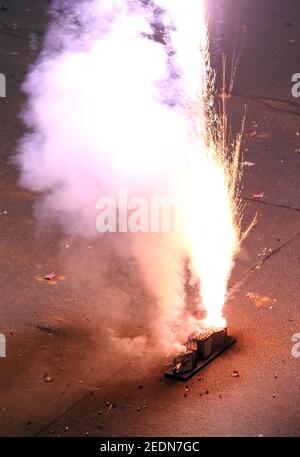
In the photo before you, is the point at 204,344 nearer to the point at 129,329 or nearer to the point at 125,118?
the point at 129,329

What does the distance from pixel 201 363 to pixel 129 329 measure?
763 mm

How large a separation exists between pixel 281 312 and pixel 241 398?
1.24 metres

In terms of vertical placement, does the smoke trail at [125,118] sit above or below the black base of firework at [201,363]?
above

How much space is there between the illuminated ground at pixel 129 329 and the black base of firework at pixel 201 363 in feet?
0.17

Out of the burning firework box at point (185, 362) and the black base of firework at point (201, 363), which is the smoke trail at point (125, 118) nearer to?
the black base of firework at point (201, 363)

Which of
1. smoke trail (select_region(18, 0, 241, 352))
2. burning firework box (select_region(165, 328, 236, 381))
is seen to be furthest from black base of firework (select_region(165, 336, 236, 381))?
smoke trail (select_region(18, 0, 241, 352))

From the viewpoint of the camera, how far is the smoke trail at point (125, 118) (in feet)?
32.8

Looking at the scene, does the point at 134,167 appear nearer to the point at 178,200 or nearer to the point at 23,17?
the point at 178,200

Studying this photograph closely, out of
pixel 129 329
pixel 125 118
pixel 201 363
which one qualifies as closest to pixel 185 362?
pixel 201 363

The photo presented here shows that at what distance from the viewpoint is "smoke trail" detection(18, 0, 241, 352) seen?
10008mm

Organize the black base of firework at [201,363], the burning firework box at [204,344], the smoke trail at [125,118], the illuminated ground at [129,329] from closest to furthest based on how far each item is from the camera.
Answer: the illuminated ground at [129,329] → the black base of firework at [201,363] → the burning firework box at [204,344] → the smoke trail at [125,118]

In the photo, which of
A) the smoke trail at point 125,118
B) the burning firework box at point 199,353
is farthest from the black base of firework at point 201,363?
the smoke trail at point 125,118

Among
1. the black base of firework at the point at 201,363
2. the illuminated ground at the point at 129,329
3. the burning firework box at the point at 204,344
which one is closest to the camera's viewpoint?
the illuminated ground at the point at 129,329

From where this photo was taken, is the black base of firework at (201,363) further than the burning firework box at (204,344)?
No
